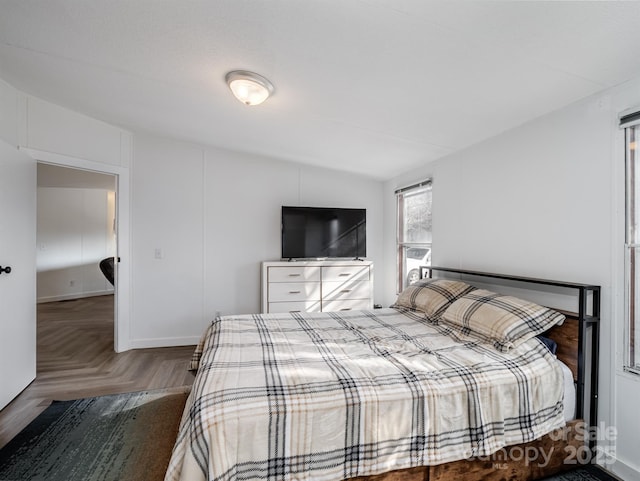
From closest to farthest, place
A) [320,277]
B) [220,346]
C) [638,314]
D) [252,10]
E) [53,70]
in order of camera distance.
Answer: [252,10] → [638,314] → [220,346] → [53,70] → [320,277]

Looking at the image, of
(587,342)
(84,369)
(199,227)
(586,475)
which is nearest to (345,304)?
(199,227)

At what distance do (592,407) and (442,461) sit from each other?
1164 mm

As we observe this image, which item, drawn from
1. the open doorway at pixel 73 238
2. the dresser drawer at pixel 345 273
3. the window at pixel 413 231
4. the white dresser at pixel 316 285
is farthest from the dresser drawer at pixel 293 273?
the open doorway at pixel 73 238

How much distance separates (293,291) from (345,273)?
683mm

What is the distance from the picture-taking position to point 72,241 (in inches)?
268

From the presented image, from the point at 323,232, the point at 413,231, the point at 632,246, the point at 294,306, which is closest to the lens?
the point at 632,246

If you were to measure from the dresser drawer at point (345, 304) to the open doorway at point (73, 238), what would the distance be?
474cm

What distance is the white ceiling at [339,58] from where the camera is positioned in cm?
138

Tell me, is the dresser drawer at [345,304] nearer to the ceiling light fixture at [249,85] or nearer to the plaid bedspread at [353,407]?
the plaid bedspread at [353,407]

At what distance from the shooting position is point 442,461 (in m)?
1.37

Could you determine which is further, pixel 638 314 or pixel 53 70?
pixel 53 70

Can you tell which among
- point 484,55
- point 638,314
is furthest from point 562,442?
point 484,55

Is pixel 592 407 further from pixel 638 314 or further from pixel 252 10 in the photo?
pixel 252 10

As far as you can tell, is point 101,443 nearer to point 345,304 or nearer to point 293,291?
point 293,291
